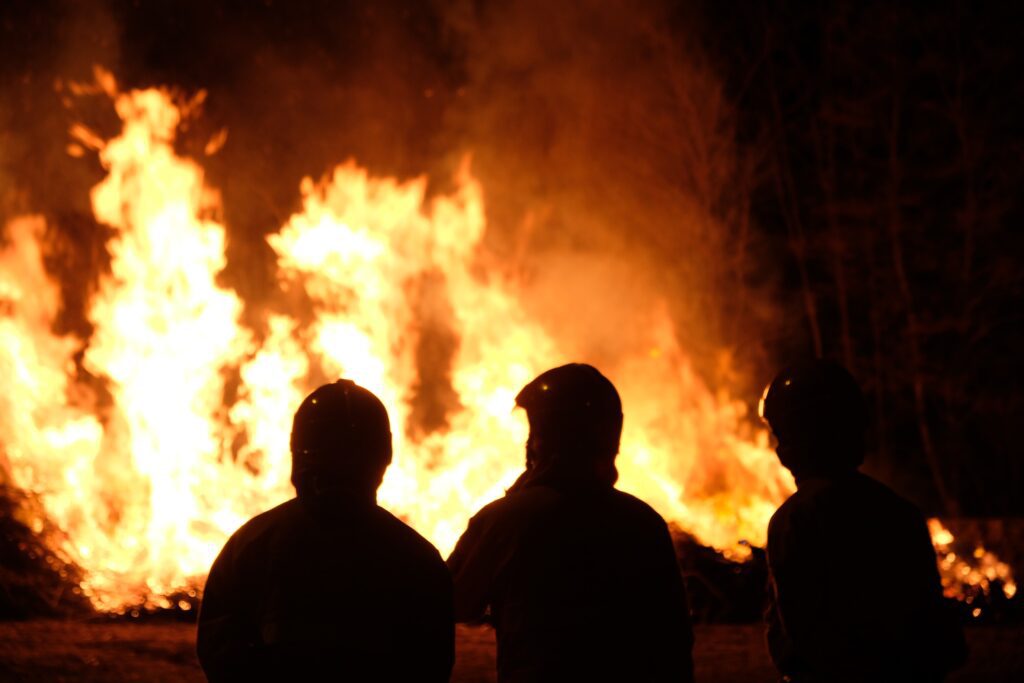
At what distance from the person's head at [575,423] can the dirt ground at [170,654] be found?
4228 millimetres

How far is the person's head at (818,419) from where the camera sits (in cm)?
343

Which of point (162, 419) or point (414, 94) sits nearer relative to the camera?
point (162, 419)

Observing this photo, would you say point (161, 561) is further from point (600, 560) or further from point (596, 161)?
point (596, 161)

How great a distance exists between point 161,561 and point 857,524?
24.6 ft

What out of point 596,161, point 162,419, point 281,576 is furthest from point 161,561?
point 596,161

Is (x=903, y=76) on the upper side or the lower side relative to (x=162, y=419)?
upper

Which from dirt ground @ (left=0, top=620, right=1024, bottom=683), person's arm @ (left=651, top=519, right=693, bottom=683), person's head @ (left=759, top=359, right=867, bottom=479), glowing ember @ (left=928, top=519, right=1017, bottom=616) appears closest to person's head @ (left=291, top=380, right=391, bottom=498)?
person's arm @ (left=651, top=519, right=693, bottom=683)

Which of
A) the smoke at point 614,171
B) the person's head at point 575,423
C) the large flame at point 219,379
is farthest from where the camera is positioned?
the smoke at point 614,171

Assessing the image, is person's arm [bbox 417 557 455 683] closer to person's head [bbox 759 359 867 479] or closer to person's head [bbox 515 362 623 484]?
person's head [bbox 515 362 623 484]

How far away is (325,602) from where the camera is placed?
9.16 ft

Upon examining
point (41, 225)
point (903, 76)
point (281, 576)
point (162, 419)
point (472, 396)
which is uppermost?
point (903, 76)

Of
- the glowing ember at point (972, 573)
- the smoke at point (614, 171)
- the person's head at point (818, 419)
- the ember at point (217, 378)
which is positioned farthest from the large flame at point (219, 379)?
the person's head at point (818, 419)

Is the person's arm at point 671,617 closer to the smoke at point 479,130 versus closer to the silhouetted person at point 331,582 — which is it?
the silhouetted person at point 331,582

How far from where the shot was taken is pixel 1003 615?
9859mm
